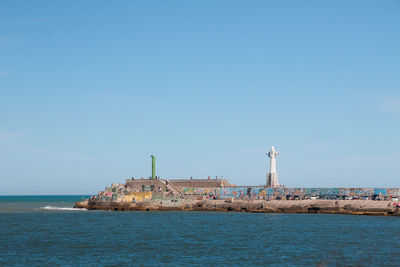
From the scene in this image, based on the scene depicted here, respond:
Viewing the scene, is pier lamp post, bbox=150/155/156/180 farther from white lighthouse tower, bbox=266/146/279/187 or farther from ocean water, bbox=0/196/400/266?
ocean water, bbox=0/196/400/266

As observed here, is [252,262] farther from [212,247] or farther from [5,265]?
[5,265]

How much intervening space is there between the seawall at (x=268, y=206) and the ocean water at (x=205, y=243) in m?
11.3

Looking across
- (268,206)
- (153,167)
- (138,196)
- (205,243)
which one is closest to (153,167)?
(153,167)

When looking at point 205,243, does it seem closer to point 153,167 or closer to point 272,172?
point 272,172

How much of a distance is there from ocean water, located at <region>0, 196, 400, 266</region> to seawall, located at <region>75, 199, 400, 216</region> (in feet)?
37.1

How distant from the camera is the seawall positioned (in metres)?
80.2

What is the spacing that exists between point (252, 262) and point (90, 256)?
41.4 ft

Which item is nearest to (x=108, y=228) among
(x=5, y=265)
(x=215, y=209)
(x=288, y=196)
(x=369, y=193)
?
(x=5, y=265)

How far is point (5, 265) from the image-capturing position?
121ft

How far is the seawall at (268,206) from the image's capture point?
80250 millimetres

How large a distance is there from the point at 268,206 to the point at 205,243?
43.6 m

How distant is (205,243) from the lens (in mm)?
47281

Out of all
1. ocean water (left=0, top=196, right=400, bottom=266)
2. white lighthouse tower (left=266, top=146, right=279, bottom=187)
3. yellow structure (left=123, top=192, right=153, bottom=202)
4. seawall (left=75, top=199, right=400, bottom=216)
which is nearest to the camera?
ocean water (left=0, top=196, right=400, bottom=266)

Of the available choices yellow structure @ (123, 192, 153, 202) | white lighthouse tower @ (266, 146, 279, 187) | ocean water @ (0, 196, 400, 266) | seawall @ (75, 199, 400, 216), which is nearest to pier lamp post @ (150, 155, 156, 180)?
yellow structure @ (123, 192, 153, 202)
